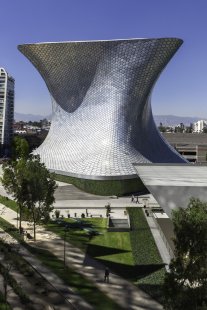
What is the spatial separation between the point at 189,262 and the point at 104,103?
1644 inches

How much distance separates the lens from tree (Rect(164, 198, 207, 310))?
14.5 meters

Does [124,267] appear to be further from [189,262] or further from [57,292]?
[189,262]

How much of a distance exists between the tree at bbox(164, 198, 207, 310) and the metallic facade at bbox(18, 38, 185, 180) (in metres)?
33.5

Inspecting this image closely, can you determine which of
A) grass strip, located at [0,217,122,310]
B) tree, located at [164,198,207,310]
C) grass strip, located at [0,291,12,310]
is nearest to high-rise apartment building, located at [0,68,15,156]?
grass strip, located at [0,217,122,310]

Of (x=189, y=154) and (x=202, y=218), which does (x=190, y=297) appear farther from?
(x=189, y=154)

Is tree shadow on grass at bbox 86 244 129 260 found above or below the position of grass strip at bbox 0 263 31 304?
above

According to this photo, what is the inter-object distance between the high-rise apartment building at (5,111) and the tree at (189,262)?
9839cm

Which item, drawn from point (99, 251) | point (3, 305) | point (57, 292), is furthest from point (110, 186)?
point (3, 305)

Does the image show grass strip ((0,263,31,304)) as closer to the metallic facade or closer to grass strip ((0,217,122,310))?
grass strip ((0,217,122,310))

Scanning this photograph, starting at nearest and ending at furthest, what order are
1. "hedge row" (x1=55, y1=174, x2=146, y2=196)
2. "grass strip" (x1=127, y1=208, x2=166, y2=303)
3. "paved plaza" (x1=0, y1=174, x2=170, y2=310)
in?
"paved plaza" (x1=0, y1=174, x2=170, y2=310)
"grass strip" (x1=127, y1=208, x2=166, y2=303)
"hedge row" (x1=55, y1=174, x2=146, y2=196)

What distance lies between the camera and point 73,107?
192 feet

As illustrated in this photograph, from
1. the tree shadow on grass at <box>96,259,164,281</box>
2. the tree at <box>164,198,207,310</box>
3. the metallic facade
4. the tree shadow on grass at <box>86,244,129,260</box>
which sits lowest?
the tree shadow on grass at <box>96,259,164,281</box>

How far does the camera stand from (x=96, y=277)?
2317 centimetres

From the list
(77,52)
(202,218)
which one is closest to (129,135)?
(77,52)
